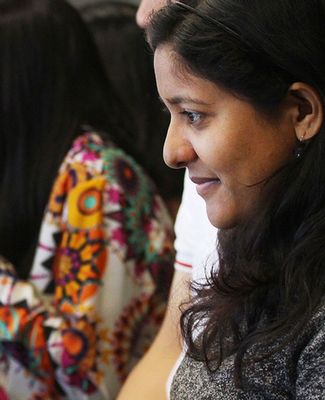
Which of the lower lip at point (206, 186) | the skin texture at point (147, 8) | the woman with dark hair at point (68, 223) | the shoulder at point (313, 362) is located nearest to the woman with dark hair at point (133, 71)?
the woman with dark hair at point (68, 223)

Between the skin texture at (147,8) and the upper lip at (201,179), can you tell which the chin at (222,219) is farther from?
the skin texture at (147,8)

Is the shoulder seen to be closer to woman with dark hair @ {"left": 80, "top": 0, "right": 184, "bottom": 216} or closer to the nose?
the nose

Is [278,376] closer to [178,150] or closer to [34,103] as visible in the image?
[178,150]

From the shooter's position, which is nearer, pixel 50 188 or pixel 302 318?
pixel 302 318

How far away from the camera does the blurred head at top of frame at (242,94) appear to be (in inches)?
43.4

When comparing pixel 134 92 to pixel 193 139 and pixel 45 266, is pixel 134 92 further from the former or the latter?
pixel 193 139

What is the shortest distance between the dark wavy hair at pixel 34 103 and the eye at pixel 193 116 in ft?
3.06

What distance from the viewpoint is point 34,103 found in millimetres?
2125

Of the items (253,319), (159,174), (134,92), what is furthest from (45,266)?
(253,319)

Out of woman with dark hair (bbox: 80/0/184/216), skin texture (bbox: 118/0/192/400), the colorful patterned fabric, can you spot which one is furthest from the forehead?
woman with dark hair (bbox: 80/0/184/216)

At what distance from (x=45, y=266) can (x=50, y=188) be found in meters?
0.20

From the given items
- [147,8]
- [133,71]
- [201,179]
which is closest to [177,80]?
[201,179]

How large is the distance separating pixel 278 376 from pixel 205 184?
0.27 meters

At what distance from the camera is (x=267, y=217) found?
118 cm
